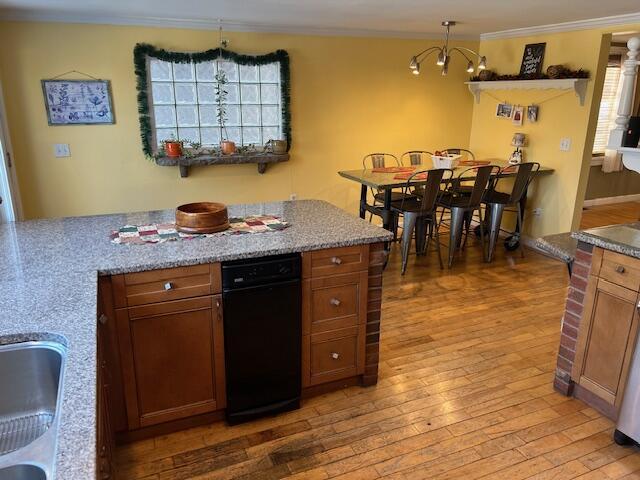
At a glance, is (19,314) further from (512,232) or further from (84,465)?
(512,232)

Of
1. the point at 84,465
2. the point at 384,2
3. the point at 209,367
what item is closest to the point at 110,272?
the point at 209,367

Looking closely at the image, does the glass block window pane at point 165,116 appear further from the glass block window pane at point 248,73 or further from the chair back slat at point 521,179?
the chair back slat at point 521,179

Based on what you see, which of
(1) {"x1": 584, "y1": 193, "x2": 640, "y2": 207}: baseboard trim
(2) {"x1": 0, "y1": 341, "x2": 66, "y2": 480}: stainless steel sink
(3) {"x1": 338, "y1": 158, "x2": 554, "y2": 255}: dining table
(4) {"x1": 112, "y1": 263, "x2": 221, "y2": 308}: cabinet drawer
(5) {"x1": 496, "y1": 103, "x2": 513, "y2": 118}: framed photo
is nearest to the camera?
(2) {"x1": 0, "y1": 341, "x2": 66, "y2": 480}: stainless steel sink

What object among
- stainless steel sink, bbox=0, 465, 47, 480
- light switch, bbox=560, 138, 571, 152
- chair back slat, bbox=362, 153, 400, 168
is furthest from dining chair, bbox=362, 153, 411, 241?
stainless steel sink, bbox=0, 465, 47, 480

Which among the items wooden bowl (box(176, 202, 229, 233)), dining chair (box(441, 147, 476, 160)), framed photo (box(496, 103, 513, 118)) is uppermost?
framed photo (box(496, 103, 513, 118))

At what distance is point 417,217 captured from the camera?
4426mm

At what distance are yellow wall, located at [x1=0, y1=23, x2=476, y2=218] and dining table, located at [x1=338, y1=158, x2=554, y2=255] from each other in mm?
685

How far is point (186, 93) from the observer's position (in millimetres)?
4711

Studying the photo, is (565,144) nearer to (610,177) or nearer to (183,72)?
(610,177)

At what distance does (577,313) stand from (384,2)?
100 inches

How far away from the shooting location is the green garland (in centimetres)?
441

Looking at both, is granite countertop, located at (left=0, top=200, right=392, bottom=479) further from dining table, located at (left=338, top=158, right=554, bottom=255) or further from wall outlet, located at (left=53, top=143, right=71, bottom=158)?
wall outlet, located at (left=53, top=143, right=71, bottom=158)

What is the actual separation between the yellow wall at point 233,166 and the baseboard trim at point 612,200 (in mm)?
2495

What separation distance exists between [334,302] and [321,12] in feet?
8.82
